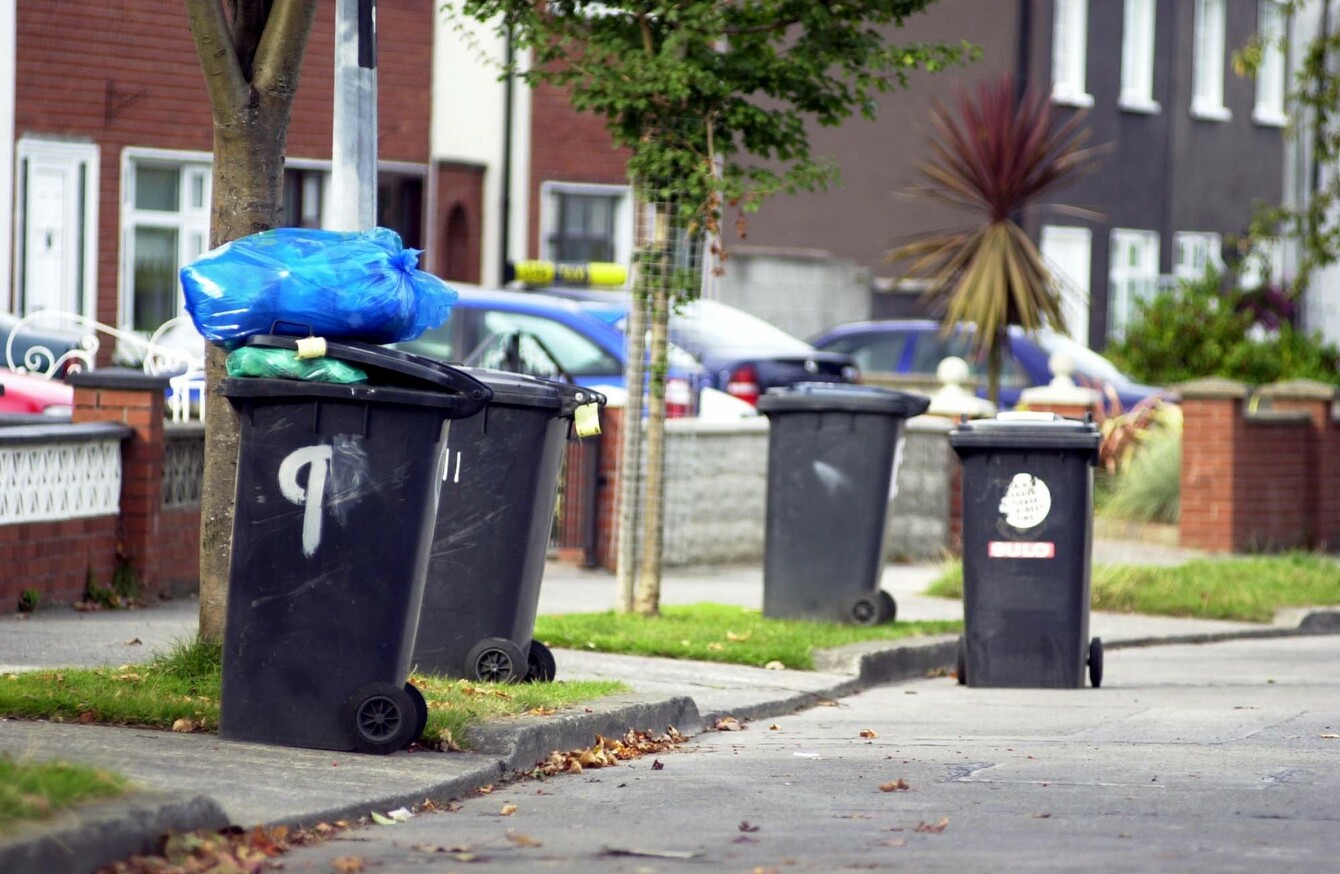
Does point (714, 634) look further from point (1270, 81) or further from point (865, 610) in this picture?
point (1270, 81)

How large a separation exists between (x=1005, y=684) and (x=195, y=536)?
4.74m

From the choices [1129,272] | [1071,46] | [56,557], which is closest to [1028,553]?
[56,557]

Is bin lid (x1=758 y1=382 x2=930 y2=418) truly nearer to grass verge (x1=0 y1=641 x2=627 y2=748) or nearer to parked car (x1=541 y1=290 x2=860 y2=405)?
grass verge (x1=0 y1=641 x2=627 y2=748)

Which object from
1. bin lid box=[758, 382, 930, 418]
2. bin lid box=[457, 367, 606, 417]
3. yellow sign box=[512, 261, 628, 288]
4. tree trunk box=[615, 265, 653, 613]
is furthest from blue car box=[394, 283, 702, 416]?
bin lid box=[457, 367, 606, 417]

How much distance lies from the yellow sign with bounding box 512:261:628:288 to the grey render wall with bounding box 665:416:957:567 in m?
6.27

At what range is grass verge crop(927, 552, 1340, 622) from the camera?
47.8ft

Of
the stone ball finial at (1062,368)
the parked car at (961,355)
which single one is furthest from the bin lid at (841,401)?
the parked car at (961,355)

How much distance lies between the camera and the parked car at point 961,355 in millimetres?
22328

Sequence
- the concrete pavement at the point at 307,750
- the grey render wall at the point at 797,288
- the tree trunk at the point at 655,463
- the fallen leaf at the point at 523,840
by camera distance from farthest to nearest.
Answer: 1. the grey render wall at the point at 797,288
2. the tree trunk at the point at 655,463
3. the fallen leaf at the point at 523,840
4. the concrete pavement at the point at 307,750

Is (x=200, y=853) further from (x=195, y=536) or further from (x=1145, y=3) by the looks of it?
(x=1145, y=3)

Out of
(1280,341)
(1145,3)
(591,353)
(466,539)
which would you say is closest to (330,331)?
(466,539)

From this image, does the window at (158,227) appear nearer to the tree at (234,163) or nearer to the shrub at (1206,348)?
the shrub at (1206,348)

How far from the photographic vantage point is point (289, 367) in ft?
23.5

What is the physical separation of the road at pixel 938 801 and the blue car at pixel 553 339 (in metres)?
7.12
